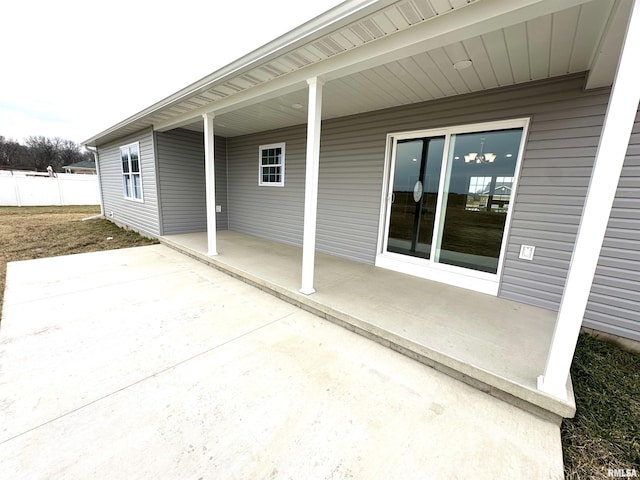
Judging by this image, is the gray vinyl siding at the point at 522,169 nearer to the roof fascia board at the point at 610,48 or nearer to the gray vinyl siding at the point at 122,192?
the roof fascia board at the point at 610,48

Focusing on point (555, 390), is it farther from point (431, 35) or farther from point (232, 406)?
point (431, 35)

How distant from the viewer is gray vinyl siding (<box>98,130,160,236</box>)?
Result: 6.03m

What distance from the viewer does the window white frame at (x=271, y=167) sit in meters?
5.67


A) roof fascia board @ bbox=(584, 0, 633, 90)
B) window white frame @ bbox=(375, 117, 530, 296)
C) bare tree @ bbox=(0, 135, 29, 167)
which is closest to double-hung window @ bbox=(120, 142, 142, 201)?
window white frame @ bbox=(375, 117, 530, 296)

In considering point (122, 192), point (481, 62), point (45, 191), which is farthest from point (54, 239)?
point (45, 191)

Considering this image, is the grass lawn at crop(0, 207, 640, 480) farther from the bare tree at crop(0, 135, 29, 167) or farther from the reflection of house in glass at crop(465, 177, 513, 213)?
the bare tree at crop(0, 135, 29, 167)

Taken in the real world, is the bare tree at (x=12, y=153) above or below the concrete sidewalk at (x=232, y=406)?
above

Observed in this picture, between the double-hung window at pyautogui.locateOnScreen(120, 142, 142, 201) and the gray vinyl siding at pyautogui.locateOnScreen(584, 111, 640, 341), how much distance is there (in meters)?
8.53

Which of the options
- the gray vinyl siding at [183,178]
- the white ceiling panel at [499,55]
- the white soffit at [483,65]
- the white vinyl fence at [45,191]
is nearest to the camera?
the white soffit at [483,65]

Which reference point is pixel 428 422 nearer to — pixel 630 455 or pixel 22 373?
pixel 630 455

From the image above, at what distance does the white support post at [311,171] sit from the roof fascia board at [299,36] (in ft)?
1.50

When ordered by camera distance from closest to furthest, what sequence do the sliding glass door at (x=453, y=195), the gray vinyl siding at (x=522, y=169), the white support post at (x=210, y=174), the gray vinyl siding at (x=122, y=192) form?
the gray vinyl siding at (x=522, y=169) → the sliding glass door at (x=453, y=195) → the white support post at (x=210, y=174) → the gray vinyl siding at (x=122, y=192)

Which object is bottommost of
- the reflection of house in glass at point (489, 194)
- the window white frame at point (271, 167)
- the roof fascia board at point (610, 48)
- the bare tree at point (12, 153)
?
the reflection of house in glass at point (489, 194)

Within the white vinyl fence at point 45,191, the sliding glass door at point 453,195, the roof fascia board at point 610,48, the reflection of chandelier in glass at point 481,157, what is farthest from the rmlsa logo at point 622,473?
the white vinyl fence at point 45,191
